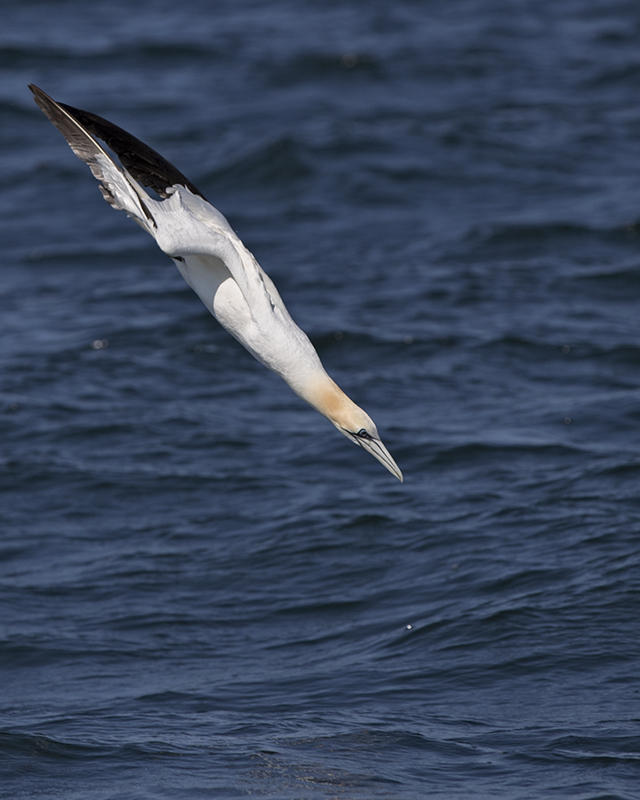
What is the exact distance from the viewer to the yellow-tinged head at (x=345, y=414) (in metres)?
9.03

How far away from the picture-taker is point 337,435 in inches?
545

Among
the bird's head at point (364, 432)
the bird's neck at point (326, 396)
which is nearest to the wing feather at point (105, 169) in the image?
the bird's neck at point (326, 396)

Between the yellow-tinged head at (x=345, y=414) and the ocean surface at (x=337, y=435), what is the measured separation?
5.11ft

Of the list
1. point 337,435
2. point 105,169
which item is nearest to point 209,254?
point 105,169

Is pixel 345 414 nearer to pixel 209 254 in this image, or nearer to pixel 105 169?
pixel 209 254

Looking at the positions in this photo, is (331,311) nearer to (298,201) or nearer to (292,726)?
(298,201)

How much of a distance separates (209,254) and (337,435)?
5.75 m

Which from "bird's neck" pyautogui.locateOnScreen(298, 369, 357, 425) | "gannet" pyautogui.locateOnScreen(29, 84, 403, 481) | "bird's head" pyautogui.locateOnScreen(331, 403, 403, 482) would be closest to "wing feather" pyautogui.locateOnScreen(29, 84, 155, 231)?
"gannet" pyautogui.locateOnScreen(29, 84, 403, 481)

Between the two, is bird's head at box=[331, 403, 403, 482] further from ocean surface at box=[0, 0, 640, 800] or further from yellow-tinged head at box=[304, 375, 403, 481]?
ocean surface at box=[0, 0, 640, 800]

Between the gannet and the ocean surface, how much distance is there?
1.85 metres

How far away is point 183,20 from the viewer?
26406 mm

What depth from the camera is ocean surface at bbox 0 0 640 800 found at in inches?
350

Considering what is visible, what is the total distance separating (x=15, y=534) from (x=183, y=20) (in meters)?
16.3

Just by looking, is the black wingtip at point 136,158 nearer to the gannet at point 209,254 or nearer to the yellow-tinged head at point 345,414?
the gannet at point 209,254
